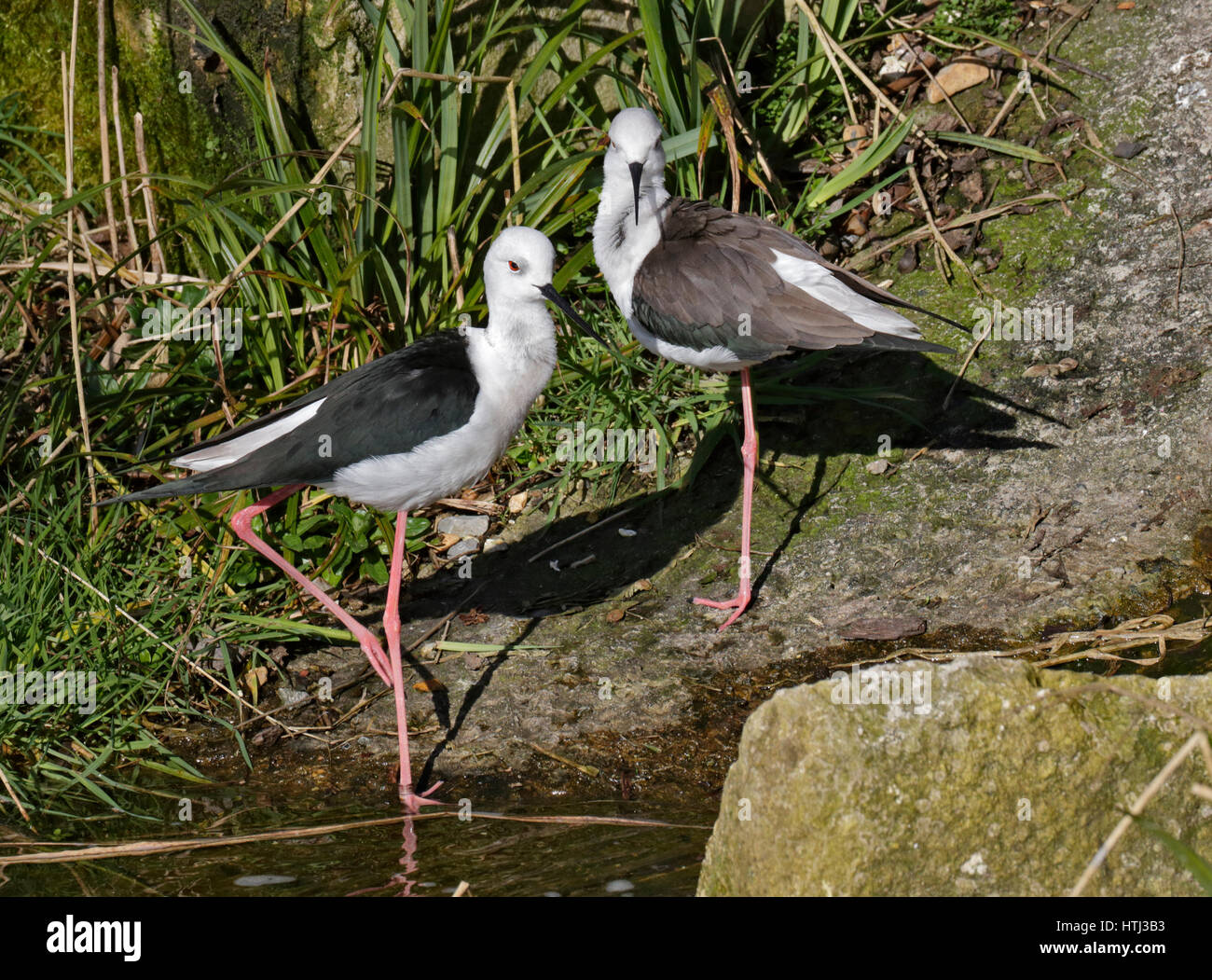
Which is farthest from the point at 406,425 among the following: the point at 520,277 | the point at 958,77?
the point at 958,77

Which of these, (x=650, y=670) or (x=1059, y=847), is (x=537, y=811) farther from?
(x=1059, y=847)

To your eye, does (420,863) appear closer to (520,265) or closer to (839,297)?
(520,265)

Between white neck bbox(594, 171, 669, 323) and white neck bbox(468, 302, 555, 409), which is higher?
white neck bbox(594, 171, 669, 323)

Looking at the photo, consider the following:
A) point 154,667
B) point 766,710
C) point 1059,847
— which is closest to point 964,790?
point 1059,847

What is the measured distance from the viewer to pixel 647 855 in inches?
129

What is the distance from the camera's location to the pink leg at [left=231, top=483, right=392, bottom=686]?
439cm

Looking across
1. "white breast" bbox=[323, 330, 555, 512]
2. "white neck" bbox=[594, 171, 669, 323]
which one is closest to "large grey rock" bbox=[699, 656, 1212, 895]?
"white breast" bbox=[323, 330, 555, 512]

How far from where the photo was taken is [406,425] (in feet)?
13.7

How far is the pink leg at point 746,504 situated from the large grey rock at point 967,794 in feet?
6.03

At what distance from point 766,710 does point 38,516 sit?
3.38 m

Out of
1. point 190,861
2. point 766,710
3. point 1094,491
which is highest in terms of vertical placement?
point 1094,491

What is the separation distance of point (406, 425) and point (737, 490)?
1.63 meters

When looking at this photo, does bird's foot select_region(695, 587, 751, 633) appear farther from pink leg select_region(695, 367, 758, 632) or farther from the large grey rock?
the large grey rock

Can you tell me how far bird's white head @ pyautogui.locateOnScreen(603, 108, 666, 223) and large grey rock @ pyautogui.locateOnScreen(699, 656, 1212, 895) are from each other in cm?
276
